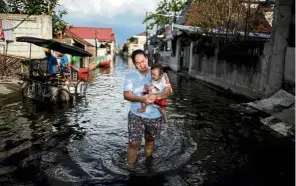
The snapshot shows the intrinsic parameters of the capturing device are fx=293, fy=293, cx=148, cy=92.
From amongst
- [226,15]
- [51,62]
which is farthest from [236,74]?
[51,62]

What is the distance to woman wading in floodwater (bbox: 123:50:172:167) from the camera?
4484mm

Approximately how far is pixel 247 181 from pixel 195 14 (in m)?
20.7

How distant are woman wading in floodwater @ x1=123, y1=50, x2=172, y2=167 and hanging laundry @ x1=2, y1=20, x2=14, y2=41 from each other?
1573cm

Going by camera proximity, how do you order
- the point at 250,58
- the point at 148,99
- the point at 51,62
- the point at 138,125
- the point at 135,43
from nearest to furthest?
the point at 148,99 → the point at 138,125 → the point at 51,62 → the point at 250,58 → the point at 135,43

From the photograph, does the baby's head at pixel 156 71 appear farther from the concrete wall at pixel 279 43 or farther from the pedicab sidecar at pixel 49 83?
the concrete wall at pixel 279 43

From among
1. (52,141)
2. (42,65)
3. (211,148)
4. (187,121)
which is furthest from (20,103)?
(211,148)

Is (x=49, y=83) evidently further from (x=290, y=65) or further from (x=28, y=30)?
(x=290, y=65)

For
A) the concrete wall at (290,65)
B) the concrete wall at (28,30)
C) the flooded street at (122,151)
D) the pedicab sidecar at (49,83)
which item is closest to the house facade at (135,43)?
the concrete wall at (28,30)

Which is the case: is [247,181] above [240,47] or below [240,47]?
below

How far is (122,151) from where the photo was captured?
6.33 meters

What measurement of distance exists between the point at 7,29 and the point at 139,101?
16.2 meters

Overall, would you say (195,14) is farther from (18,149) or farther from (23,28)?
(18,149)

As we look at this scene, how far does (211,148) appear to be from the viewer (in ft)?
22.1

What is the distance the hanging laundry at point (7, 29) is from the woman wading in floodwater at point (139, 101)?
1573 centimetres
